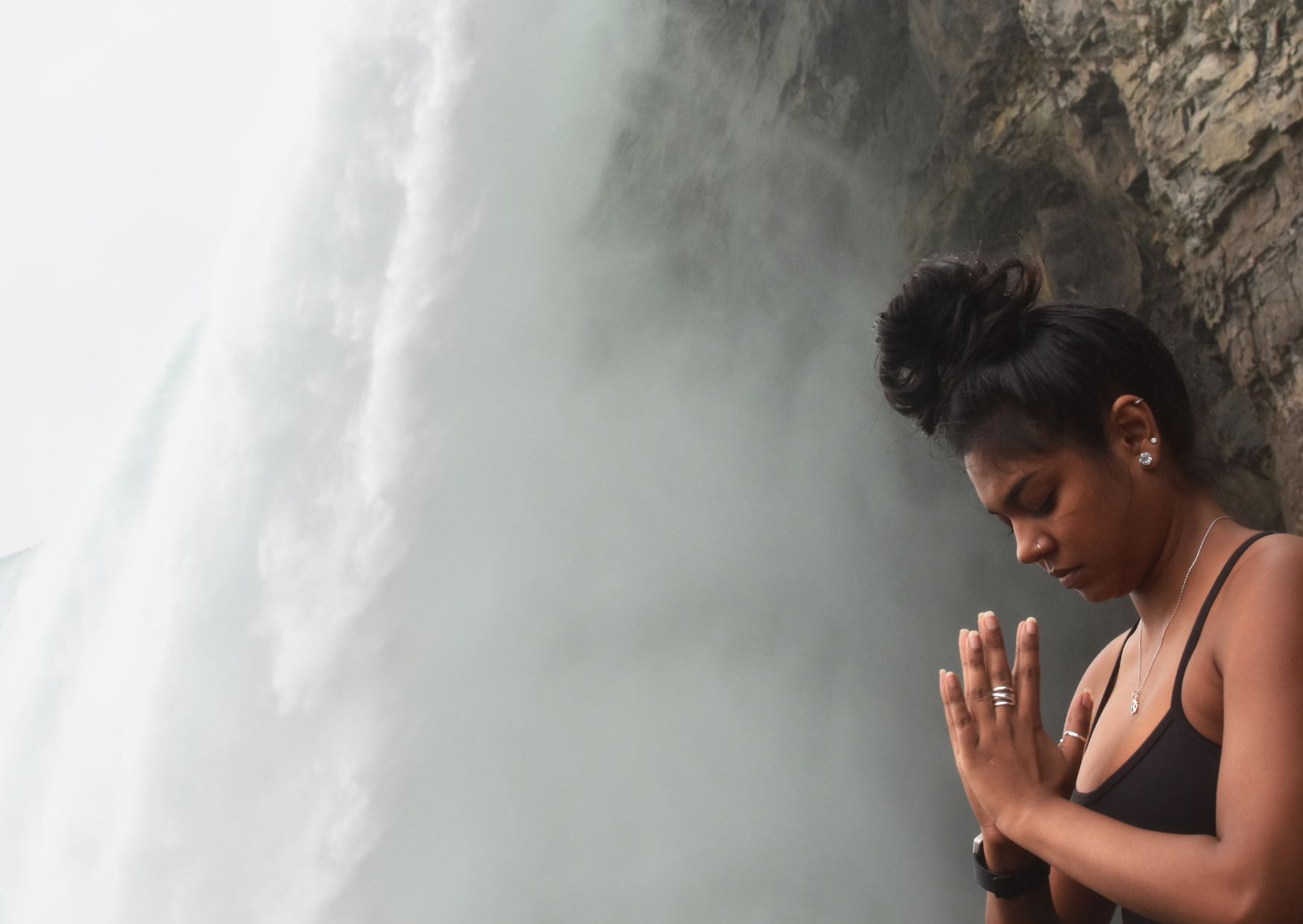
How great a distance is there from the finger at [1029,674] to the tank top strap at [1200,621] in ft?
0.47

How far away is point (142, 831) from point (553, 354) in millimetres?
3380

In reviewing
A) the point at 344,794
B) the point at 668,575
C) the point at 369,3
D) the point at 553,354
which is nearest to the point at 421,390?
the point at 553,354

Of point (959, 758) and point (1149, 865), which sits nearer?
point (1149, 865)

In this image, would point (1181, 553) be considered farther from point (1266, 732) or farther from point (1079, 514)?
point (1266, 732)

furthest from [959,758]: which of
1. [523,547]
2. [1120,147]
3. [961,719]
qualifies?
[523,547]

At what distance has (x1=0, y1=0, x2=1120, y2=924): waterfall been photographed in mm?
5523

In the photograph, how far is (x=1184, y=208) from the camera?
392cm

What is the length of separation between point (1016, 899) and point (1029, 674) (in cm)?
30

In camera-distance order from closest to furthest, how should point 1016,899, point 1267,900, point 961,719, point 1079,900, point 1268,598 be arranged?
point 1267,900 < point 1268,598 < point 961,719 < point 1016,899 < point 1079,900

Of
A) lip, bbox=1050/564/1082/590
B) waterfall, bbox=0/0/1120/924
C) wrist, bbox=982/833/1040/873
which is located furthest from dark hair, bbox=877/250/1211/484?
waterfall, bbox=0/0/1120/924

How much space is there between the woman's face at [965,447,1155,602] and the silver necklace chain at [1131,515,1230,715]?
51mm

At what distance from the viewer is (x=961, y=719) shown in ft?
4.17

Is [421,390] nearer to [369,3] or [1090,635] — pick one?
[369,3]

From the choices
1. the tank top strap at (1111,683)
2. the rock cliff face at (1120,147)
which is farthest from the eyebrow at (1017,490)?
the rock cliff face at (1120,147)
